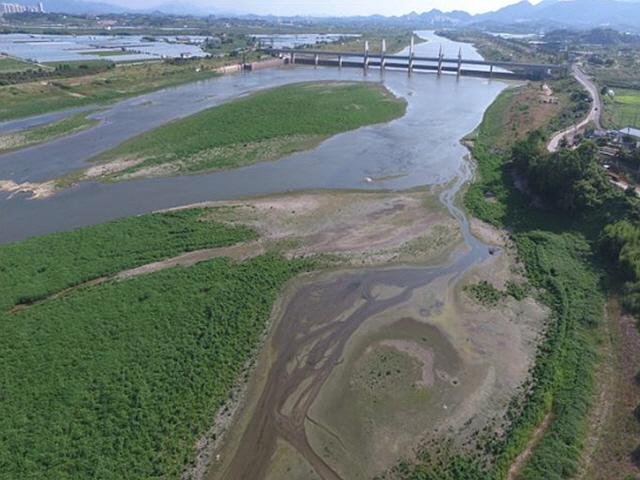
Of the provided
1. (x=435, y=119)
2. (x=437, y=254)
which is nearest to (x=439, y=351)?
(x=437, y=254)

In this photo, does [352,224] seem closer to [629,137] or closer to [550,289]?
[550,289]

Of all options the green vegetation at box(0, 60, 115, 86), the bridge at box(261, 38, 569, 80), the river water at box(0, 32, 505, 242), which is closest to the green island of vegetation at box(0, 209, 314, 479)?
the river water at box(0, 32, 505, 242)

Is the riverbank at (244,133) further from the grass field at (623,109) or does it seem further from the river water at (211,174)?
the grass field at (623,109)

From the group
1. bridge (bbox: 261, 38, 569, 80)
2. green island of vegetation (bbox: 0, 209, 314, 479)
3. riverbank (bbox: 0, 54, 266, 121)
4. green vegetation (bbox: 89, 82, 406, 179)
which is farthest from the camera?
bridge (bbox: 261, 38, 569, 80)

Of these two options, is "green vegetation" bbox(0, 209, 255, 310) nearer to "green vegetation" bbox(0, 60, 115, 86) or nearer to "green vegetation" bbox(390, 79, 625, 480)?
"green vegetation" bbox(390, 79, 625, 480)

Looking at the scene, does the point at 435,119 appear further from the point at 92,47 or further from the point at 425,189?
the point at 92,47

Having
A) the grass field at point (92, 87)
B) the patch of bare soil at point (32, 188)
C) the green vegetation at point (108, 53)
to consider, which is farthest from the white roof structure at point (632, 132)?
the green vegetation at point (108, 53)

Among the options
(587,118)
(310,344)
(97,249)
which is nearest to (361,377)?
(310,344)
